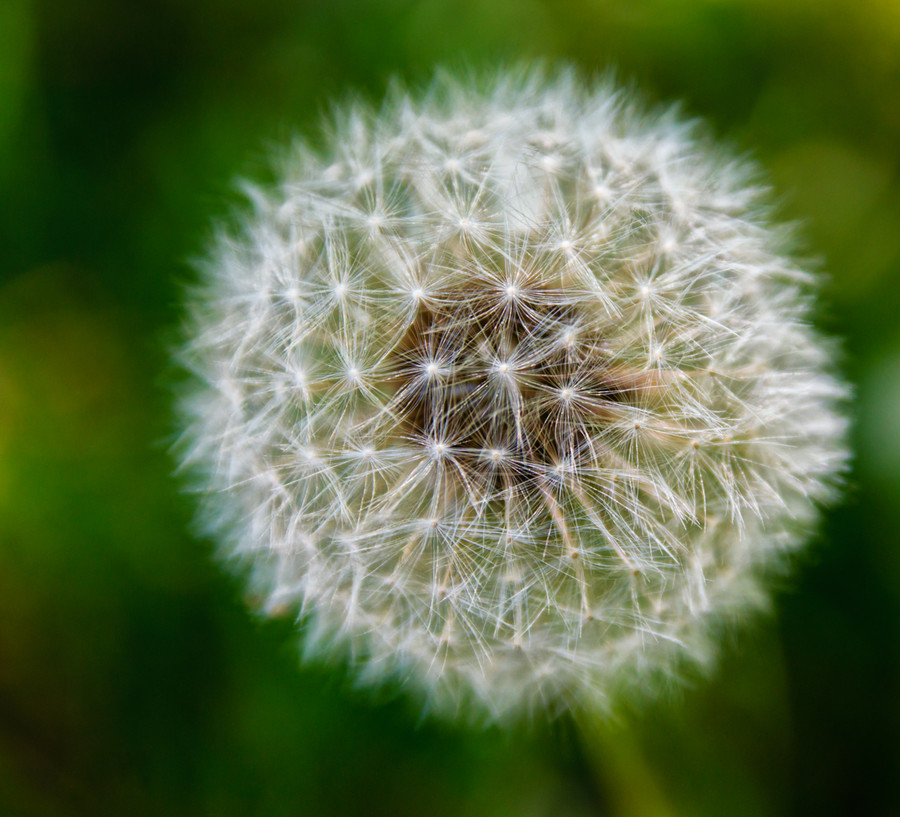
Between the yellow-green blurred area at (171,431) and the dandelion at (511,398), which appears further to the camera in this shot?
the yellow-green blurred area at (171,431)

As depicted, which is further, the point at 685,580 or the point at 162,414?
the point at 162,414

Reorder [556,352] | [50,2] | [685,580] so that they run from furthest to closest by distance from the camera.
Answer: [50,2], [685,580], [556,352]

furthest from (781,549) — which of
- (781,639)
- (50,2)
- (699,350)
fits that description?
(50,2)

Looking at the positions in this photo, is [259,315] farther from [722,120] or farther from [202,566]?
[722,120]

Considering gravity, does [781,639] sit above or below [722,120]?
below

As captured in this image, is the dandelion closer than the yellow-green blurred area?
Yes
